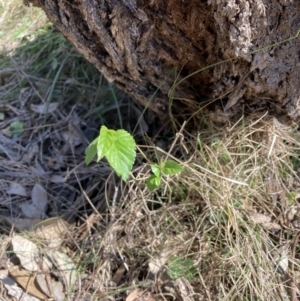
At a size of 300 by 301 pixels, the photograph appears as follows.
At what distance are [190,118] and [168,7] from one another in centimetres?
40

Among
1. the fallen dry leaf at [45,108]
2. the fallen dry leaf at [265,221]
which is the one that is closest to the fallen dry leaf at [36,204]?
the fallen dry leaf at [45,108]

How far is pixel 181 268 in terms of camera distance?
1511mm

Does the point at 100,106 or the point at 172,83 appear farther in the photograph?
the point at 100,106

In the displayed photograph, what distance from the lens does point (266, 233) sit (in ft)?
5.00

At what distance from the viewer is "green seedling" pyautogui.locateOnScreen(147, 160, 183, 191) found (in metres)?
1.40

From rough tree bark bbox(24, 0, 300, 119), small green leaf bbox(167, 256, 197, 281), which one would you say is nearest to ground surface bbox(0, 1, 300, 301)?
small green leaf bbox(167, 256, 197, 281)

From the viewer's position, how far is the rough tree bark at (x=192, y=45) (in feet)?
4.16

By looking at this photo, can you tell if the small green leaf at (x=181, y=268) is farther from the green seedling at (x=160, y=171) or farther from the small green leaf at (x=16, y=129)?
the small green leaf at (x=16, y=129)

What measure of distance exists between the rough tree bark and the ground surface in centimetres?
12

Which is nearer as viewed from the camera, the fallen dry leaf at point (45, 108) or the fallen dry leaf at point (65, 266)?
the fallen dry leaf at point (65, 266)

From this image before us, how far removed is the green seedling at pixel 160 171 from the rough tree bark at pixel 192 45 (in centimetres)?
26

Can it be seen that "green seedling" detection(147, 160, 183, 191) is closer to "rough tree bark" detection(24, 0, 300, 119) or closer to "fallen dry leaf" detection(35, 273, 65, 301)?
"rough tree bark" detection(24, 0, 300, 119)

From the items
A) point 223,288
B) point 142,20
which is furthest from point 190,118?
point 223,288

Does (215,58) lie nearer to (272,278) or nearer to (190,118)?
(190,118)
